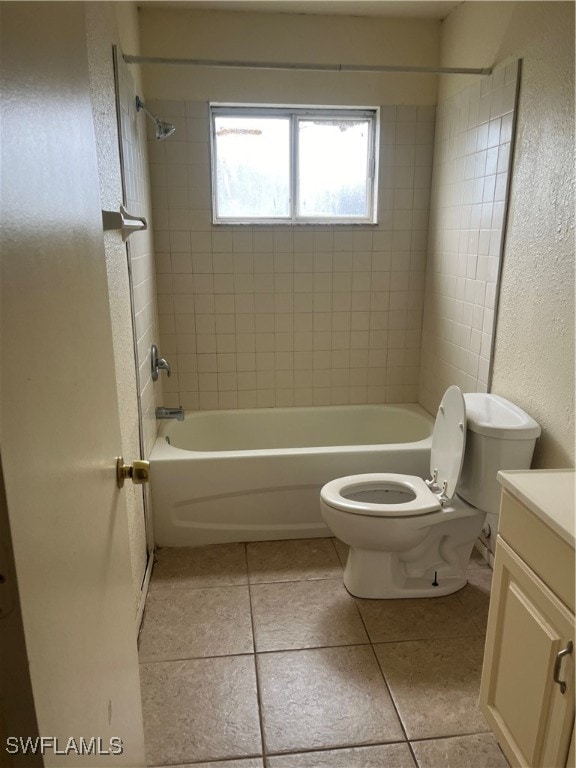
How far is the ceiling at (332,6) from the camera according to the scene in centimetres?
254

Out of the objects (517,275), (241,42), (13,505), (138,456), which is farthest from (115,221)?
(241,42)

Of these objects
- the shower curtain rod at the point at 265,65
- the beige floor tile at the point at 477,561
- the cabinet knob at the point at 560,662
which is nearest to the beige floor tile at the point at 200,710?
the cabinet knob at the point at 560,662

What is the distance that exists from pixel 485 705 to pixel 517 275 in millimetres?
1510

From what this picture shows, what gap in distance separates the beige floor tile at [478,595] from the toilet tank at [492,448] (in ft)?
1.37

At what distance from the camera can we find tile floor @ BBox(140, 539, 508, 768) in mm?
1550

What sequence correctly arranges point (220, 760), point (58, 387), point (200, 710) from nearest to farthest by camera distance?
point (58, 387)
point (220, 760)
point (200, 710)

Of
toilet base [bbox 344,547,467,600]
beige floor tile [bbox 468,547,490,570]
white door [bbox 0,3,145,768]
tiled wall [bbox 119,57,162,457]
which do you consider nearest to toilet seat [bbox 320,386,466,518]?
toilet base [bbox 344,547,467,600]

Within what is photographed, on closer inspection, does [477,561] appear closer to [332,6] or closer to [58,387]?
[58,387]

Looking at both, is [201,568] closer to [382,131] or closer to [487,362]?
[487,362]

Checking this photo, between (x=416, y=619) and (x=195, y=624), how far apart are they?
2.77ft

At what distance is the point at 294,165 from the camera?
2.95m

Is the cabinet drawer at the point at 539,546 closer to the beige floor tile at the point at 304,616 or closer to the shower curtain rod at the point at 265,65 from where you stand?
the beige floor tile at the point at 304,616

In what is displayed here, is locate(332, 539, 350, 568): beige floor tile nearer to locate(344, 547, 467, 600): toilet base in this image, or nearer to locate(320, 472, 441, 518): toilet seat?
locate(344, 547, 467, 600): toilet base

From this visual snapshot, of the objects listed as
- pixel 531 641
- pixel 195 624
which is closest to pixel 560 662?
pixel 531 641
